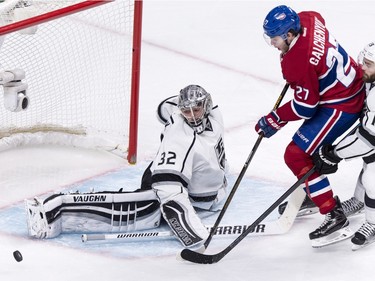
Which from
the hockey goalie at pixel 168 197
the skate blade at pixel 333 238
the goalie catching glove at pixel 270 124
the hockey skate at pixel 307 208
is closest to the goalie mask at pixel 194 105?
the hockey goalie at pixel 168 197

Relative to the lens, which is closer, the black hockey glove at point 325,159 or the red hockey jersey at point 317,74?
the red hockey jersey at point 317,74

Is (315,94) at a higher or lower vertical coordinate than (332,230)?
higher

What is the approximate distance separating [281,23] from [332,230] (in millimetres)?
792

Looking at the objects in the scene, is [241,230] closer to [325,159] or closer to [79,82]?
[325,159]

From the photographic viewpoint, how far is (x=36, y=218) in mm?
4246

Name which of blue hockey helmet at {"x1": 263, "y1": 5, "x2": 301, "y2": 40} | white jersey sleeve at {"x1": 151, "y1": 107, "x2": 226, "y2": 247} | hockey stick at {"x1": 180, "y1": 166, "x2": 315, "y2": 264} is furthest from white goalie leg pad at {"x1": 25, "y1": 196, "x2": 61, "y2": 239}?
blue hockey helmet at {"x1": 263, "y1": 5, "x2": 301, "y2": 40}

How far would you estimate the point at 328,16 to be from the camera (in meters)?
6.73

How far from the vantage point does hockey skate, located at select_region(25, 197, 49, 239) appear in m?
4.23

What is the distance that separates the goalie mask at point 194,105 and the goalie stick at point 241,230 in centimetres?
40

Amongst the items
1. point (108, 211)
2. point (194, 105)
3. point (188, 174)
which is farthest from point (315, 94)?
point (108, 211)

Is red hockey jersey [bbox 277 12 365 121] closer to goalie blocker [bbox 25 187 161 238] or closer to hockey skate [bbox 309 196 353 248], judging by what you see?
hockey skate [bbox 309 196 353 248]

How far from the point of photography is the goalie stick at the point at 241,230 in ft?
Answer: 14.0

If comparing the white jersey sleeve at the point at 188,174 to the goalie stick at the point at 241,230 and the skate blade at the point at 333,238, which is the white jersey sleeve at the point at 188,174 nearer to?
the goalie stick at the point at 241,230

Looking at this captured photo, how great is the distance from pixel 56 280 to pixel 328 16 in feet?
10.6
